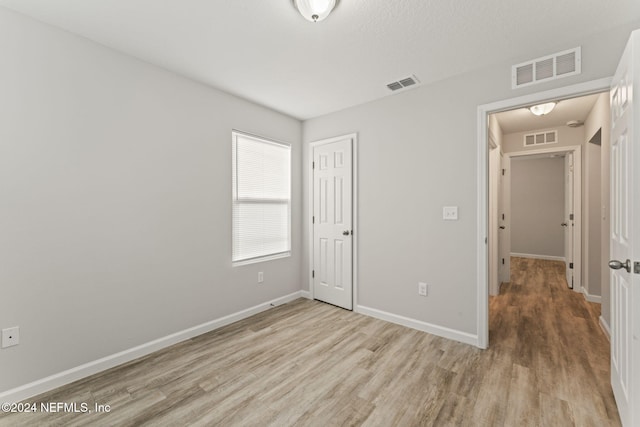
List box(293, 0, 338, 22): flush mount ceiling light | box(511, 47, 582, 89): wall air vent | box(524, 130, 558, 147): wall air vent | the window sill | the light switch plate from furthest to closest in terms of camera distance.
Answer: box(524, 130, 558, 147): wall air vent → the window sill → the light switch plate → box(511, 47, 582, 89): wall air vent → box(293, 0, 338, 22): flush mount ceiling light

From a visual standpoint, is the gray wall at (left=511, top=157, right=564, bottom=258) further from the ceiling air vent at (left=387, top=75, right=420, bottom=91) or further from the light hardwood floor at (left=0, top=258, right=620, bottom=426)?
the ceiling air vent at (left=387, top=75, right=420, bottom=91)

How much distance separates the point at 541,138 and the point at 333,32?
4.48m

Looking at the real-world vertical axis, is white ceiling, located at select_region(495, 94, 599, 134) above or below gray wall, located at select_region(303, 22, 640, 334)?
above

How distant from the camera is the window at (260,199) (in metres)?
3.33

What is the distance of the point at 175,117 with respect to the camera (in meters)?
2.68

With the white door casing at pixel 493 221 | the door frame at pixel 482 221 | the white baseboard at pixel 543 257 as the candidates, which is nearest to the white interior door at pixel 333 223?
the door frame at pixel 482 221

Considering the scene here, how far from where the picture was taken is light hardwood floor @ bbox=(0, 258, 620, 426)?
1.74 m

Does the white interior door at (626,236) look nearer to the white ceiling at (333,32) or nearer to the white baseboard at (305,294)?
the white ceiling at (333,32)

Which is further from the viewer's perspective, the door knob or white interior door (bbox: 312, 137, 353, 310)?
white interior door (bbox: 312, 137, 353, 310)

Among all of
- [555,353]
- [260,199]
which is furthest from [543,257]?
[260,199]

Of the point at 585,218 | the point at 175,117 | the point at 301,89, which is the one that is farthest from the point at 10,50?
the point at 585,218

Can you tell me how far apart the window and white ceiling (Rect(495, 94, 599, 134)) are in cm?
304

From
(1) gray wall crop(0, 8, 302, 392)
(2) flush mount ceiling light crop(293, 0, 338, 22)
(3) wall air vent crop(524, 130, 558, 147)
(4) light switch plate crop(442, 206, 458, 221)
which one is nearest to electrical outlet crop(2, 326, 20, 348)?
(1) gray wall crop(0, 8, 302, 392)

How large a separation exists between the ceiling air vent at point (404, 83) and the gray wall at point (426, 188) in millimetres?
131
